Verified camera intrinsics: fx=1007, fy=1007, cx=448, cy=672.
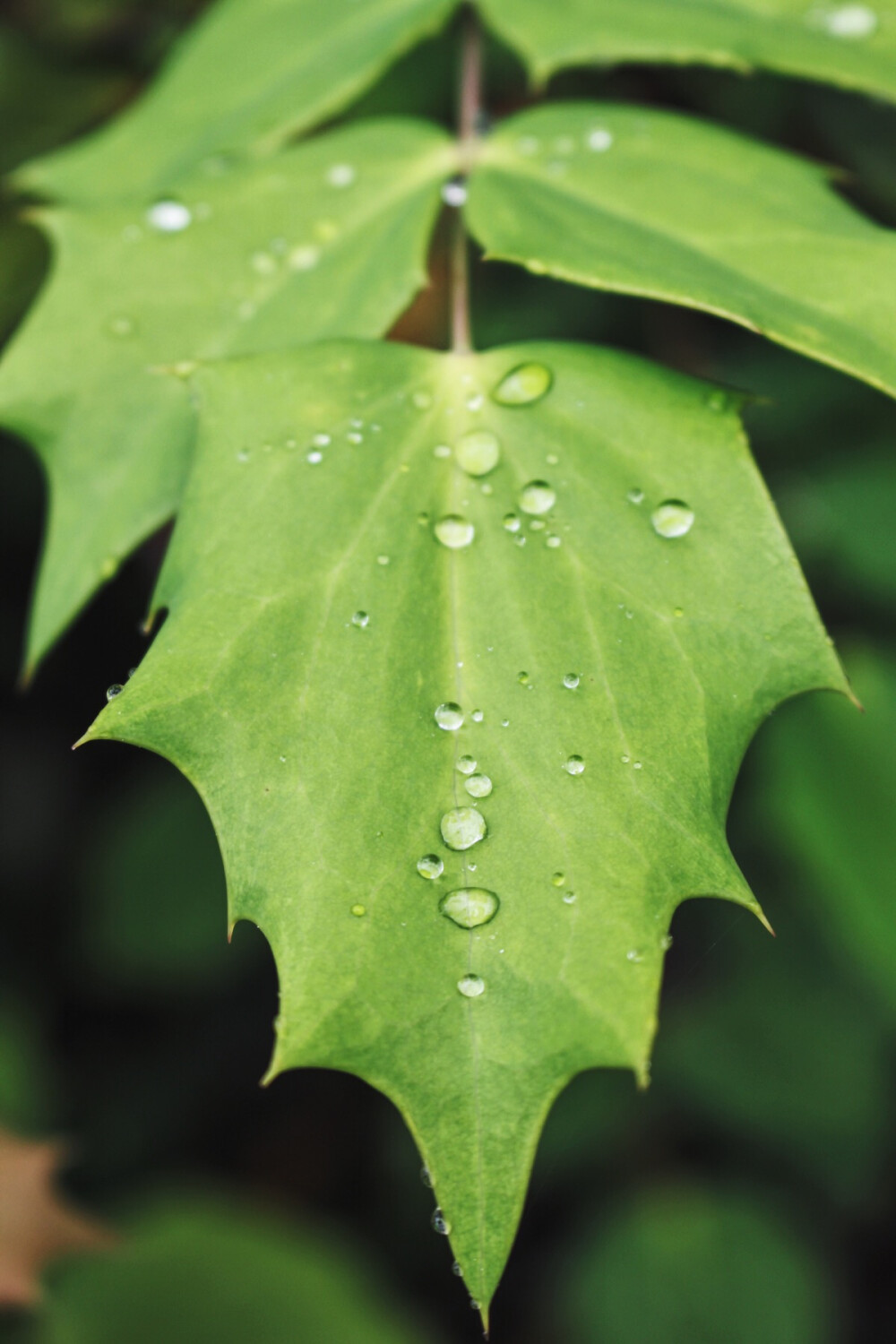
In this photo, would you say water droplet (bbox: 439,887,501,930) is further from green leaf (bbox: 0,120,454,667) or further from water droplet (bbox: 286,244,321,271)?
water droplet (bbox: 286,244,321,271)

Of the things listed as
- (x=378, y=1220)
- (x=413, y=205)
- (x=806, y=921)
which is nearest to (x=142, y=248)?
(x=413, y=205)

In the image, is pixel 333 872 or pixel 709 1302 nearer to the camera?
pixel 333 872

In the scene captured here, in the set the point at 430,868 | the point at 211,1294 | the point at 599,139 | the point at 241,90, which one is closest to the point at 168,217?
the point at 241,90

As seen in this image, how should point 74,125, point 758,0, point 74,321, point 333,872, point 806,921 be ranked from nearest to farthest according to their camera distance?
point 333,872
point 74,321
point 758,0
point 74,125
point 806,921

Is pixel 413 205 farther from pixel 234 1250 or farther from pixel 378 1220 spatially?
pixel 378 1220

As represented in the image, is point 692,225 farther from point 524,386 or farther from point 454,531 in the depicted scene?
point 454,531

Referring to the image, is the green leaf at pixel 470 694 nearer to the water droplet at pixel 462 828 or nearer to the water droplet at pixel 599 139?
the water droplet at pixel 462 828
